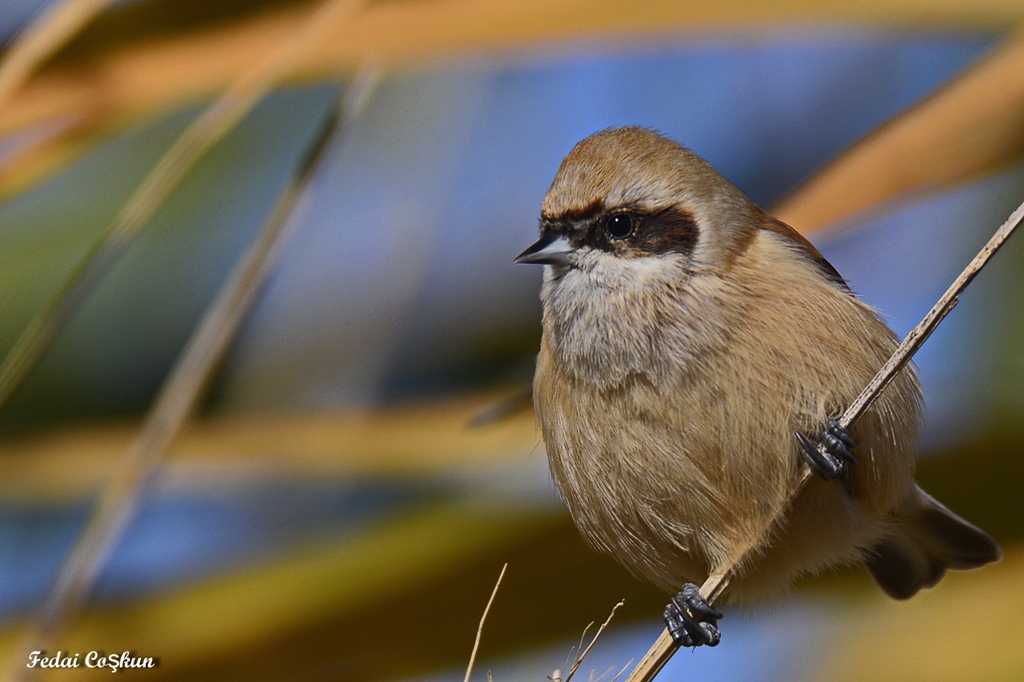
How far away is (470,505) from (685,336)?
121 centimetres

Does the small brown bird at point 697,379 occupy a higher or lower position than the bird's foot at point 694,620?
higher

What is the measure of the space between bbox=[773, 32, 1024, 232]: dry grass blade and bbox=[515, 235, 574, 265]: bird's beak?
24.7 inches

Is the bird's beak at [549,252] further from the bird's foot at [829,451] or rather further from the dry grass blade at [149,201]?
the dry grass blade at [149,201]

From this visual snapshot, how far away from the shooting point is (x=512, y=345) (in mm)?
3254

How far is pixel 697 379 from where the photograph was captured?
1.94 meters

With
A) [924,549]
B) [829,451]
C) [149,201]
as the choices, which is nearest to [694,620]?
[829,451]

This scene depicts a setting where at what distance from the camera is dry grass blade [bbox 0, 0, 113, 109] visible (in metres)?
2.51

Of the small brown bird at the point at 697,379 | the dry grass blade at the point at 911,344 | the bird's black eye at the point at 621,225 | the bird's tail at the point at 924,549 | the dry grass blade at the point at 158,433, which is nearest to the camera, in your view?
the dry grass blade at the point at 911,344

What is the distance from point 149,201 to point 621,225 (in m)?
1.20

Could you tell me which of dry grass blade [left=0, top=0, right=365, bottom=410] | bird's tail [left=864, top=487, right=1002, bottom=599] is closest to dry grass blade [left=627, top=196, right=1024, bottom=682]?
bird's tail [left=864, top=487, right=1002, bottom=599]

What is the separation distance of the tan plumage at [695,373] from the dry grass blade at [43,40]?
1.48 m

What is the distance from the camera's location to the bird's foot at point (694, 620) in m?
2.09

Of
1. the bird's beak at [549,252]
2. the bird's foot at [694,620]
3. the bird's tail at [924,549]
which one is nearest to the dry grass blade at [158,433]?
the bird's beak at [549,252]

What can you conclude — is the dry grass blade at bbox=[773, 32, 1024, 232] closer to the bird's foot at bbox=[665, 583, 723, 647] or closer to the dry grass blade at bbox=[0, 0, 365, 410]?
the bird's foot at bbox=[665, 583, 723, 647]
